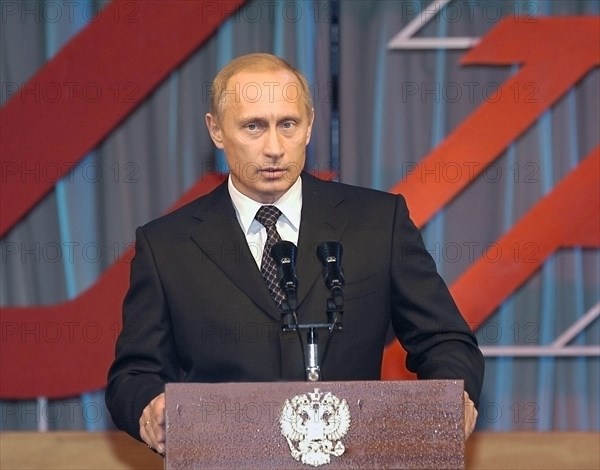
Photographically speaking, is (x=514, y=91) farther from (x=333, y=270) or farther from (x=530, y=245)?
(x=333, y=270)

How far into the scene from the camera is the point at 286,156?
8.64 feet

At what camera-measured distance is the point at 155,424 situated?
7.26 feet

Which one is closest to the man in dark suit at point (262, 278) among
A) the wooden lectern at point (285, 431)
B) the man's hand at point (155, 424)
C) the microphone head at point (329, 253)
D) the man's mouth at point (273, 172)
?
the man's mouth at point (273, 172)

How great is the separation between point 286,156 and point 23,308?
1.41m

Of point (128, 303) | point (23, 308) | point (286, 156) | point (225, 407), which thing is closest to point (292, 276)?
point (225, 407)

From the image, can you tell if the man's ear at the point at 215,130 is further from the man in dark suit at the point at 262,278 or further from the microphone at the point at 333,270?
the microphone at the point at 333,270

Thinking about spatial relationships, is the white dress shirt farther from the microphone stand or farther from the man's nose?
the microphone stand

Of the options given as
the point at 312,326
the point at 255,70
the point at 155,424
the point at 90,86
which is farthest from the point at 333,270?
the point at 90,86

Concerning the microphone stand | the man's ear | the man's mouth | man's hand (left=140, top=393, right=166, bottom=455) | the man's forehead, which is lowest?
man's hand (left=140, top=393, right=166, bottom=455)

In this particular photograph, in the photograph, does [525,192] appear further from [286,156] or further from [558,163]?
[286,156]

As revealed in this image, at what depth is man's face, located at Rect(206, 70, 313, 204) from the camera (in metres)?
2.63

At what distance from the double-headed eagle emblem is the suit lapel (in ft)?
2.26

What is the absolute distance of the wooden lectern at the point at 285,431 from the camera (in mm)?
1915

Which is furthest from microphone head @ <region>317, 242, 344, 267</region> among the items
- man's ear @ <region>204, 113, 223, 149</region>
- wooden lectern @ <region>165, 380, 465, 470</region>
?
man's ear @ <region>204, 113, 223, 149</region>
